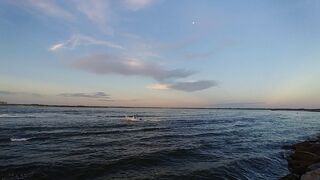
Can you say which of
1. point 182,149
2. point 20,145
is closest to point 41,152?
point 20,145

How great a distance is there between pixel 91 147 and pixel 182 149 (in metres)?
7.38

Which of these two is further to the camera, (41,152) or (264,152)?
(264,152)

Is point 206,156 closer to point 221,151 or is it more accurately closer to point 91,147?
point 221,151

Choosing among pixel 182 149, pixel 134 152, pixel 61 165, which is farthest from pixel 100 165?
pixel 182 149

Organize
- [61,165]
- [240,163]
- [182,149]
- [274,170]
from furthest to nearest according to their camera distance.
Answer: [182,149]
[240,163]
[274,170]
[61,165]

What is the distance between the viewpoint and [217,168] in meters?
17.2

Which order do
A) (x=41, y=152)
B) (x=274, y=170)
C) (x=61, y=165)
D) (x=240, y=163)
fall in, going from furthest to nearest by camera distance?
(x=41, y=152), (x=240, y=163), (x=274, y=170), (x=61, y=165)

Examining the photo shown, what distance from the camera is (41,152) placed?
21172 millimetres

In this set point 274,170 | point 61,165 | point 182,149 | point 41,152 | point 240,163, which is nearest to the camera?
point 61,165

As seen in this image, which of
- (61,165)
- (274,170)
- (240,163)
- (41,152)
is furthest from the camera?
(41,152)

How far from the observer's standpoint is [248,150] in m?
24.6

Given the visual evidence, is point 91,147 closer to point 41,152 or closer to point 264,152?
point 41,152

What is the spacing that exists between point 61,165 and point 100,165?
2138 mm

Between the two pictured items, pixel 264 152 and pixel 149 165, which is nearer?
pixel 149 165
